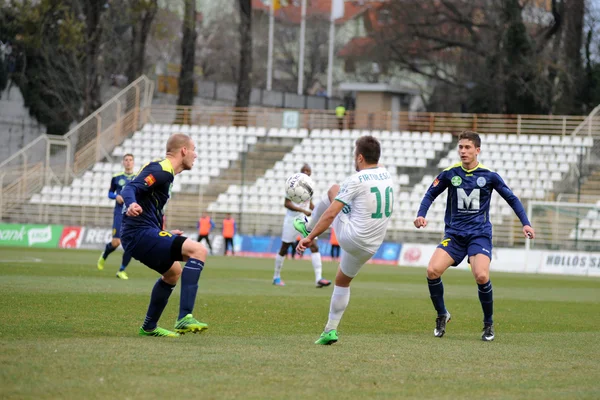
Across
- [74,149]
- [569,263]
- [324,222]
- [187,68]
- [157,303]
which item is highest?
[187,68]

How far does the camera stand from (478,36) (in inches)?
→ 1971

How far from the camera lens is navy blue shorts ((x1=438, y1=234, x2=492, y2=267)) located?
423 inches

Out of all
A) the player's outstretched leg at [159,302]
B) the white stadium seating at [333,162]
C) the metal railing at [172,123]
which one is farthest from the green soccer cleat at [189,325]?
the metal railing at [172,123]

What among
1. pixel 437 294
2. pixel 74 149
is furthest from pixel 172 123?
pixel 437 294

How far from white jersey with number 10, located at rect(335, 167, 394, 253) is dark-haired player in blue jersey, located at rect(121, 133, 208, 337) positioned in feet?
4.64

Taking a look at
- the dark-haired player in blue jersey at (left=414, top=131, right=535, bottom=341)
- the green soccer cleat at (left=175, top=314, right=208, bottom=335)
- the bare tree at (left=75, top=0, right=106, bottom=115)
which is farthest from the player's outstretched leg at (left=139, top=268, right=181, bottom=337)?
the bare tree at (left=75, top=0, right=106, bottom=115)

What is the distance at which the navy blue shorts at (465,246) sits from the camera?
10750 mm

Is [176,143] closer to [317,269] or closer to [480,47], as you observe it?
[317,269]

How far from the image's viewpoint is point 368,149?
29.9 ft

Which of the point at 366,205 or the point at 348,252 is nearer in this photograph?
the point at 366,205

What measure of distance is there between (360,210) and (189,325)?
6.25ft

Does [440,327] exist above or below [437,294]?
below

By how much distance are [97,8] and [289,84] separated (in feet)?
107

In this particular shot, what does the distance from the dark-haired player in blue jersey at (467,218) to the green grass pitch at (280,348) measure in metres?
0.60
